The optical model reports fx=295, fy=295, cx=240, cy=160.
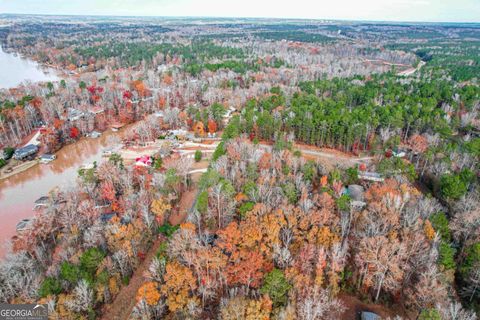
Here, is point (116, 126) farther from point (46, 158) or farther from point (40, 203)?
point (40, 203)

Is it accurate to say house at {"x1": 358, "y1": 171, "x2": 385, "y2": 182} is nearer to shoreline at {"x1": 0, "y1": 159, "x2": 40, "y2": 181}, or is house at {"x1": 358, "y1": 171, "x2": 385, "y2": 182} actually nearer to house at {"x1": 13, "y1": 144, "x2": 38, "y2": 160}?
shoreline at {"x1": 0, "y1": 159, "x2": 40, "y2": 181}

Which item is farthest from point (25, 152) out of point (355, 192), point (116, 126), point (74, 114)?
point (355, 192)

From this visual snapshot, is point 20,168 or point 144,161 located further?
point 20,168

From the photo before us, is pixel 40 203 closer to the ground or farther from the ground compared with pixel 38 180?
farther from the ground

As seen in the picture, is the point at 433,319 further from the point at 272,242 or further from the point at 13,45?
the point at 13,45

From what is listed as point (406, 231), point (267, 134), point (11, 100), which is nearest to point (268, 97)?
point (267, 134)

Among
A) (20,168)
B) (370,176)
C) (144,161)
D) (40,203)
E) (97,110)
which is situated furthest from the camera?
(97,110)

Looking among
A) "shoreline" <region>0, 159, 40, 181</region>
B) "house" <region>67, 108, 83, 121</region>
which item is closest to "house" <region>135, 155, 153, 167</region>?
"shoreline" <region>0, 159, 40, 181</region>

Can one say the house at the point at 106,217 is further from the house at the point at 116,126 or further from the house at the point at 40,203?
the house at the point at 116,126
